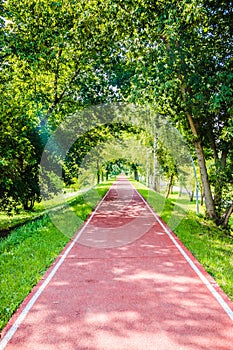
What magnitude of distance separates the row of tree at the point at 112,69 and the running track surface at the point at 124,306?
5.17m

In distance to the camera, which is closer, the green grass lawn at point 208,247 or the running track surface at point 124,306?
the running track surface at point 124,306

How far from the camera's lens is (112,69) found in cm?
1708

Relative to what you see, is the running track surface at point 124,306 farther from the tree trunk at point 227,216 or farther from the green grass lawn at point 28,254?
the tree trunk at point 227,216

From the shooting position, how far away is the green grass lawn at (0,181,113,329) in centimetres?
602

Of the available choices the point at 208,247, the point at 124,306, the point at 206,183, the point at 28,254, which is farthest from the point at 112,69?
the point at 124,306

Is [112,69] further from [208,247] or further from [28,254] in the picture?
[28,254]

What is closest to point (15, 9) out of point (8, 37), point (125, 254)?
point (8, 37)

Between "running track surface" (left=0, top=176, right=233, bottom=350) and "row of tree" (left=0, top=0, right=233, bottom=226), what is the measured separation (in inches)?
203

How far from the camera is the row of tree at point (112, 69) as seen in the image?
11531 mm

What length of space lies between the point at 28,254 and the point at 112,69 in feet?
38.8

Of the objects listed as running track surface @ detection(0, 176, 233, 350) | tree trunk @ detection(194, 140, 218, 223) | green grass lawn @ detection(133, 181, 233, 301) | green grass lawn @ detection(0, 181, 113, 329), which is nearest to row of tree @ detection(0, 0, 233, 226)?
tree trunk @ detection(194, 140, 218, 223)

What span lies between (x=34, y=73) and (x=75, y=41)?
8.76ft

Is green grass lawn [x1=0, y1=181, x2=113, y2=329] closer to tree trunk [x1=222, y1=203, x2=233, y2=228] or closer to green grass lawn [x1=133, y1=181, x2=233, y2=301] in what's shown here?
green grass lawn [x1=133, y1=181, x2=233, y2=301]

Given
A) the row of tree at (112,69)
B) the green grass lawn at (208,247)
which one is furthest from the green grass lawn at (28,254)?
the green grass lawn at (208,247)
